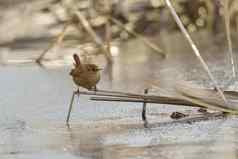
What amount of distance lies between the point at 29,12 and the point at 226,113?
5.65 m

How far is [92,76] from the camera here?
4734 millimetres

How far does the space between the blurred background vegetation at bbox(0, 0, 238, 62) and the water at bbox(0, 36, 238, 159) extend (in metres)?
2.23

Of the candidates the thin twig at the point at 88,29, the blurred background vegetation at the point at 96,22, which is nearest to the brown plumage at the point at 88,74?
the thin twig at the point at 88,29

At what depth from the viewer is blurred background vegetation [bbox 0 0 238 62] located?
29.8ft

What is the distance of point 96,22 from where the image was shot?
9414 mm

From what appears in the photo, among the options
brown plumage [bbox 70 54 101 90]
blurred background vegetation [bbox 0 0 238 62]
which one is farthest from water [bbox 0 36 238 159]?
blurred background vegetation [bbox 0 0 238 62]

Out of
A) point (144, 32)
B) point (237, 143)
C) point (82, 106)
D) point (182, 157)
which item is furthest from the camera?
point (144, 32)

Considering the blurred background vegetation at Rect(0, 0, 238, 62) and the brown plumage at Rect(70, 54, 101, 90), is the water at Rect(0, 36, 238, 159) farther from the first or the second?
the blurred background vegetation at Rect(0, 0, 238, 62)

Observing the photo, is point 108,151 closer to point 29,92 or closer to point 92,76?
point 92,76

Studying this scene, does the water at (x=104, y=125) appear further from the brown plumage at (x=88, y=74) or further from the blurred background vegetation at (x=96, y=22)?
the blurred background vegetation at (x=96, y=22)

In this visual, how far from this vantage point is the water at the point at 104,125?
393 centimetres

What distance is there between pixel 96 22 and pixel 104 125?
488 centimetres

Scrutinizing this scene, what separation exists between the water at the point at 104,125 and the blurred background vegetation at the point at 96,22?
2230 millimetres

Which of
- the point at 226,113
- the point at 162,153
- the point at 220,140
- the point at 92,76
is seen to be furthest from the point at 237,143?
the point at 92,76
